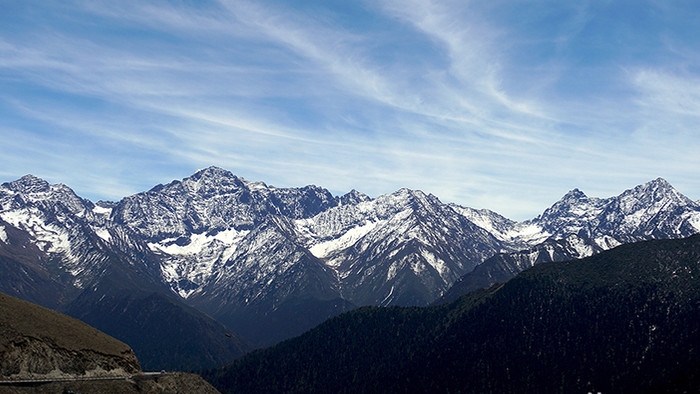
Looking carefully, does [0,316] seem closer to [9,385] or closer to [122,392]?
[9,385]

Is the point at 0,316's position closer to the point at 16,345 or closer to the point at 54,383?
the point at 16,345

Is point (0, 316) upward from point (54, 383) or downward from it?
upward

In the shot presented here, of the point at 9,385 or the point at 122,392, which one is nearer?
the point at 9,385

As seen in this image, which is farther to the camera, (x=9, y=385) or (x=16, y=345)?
(x=16, y=345)

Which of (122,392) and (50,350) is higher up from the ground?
(50,350)

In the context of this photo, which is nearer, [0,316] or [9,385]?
[9,385]

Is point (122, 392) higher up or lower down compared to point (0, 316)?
lower down

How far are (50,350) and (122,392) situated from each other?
25.5 meters

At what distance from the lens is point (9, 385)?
178m

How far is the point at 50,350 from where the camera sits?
654 feet

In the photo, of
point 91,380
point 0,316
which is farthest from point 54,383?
point 0,316

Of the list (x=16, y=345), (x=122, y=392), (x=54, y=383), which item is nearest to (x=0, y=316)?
(x=16, y=345)

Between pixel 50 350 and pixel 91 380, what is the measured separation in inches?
610

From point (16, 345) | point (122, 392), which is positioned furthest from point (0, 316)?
point (122, 392)
